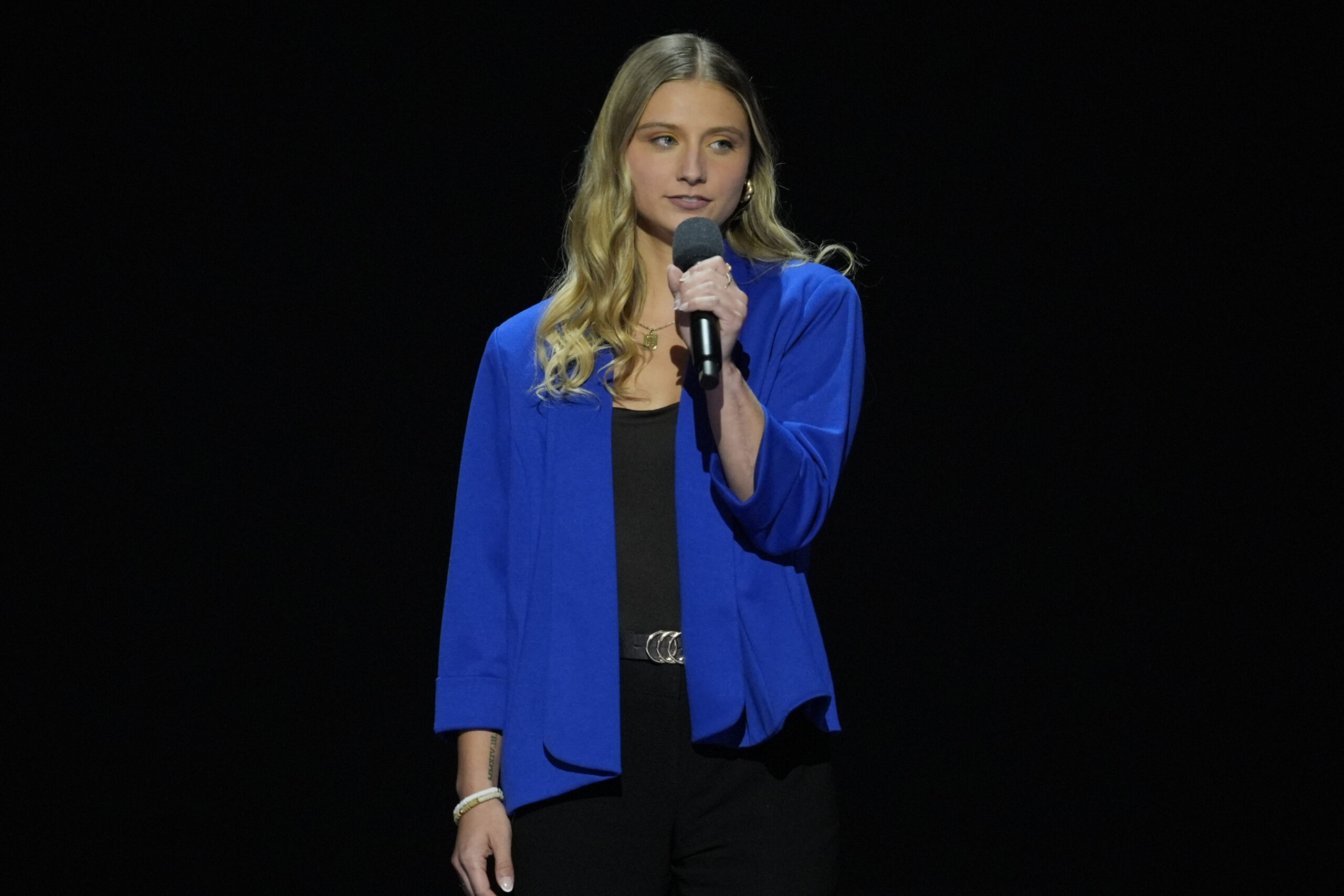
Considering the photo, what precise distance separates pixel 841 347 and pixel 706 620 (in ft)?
1.05

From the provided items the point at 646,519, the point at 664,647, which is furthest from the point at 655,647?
the point at 646,519

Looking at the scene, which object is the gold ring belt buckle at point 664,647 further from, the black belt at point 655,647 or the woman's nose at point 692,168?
the woman's nose at point 692,168

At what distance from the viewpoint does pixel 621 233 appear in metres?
1.59

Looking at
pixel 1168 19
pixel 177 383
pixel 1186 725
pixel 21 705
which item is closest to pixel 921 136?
pixel 1168 19

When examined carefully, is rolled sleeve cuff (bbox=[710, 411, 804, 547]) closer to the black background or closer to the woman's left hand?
the woman's left hand

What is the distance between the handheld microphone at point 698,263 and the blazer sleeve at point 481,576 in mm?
274

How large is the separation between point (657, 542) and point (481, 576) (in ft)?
0.69

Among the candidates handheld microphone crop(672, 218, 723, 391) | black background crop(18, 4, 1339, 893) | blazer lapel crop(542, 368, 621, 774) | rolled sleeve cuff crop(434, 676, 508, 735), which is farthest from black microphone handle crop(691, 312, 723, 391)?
black background crop(18, 4, 1339, 893)

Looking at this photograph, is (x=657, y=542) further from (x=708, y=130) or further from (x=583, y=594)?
(x=708, y=130)

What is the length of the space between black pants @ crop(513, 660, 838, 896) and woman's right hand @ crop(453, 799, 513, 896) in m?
0.06

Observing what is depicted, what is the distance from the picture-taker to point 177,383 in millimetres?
3162

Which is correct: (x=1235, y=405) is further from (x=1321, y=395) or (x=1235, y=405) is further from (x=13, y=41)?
(x=13, y=41)

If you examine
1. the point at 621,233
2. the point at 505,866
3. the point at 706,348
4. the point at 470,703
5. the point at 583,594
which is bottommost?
the point at 505,866

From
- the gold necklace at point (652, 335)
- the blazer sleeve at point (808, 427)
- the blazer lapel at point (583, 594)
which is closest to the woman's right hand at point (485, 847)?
the blazer lapel at point (583, 594)
